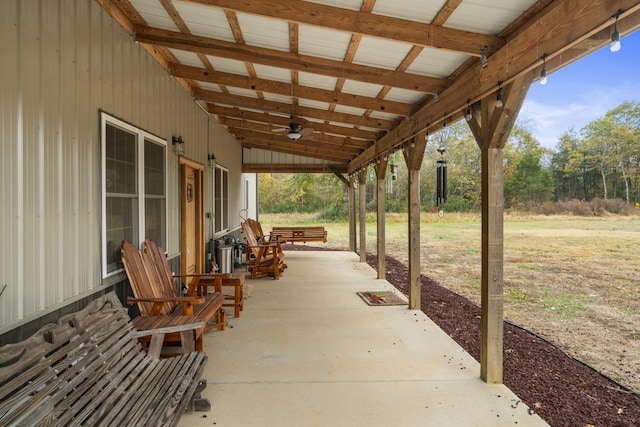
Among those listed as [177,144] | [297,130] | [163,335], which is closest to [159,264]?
[163,335]

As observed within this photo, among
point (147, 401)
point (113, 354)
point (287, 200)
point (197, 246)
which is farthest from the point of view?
point (287, 200)

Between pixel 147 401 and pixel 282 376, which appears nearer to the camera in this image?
pixel 147 401

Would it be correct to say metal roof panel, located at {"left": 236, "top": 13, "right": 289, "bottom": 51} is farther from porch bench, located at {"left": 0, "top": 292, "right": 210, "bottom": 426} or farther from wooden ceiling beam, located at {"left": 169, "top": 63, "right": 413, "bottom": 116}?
porch bench, located at {"left": 0, "top": 292, "right": 210, "bottom": 426}

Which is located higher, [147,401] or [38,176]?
[38,176]

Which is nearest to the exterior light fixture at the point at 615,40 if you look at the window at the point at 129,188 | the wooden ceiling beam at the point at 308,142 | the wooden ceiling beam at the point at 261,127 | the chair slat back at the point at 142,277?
the window at the point at 129,188

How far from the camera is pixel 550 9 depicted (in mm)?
2111

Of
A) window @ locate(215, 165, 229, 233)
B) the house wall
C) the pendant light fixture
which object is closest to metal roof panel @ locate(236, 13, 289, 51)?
the house wall

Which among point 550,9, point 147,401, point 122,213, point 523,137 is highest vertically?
point 523,137

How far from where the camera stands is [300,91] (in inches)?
187

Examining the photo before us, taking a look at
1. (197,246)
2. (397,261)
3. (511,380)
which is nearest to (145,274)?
(197,246)

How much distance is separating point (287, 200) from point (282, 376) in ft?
65.3

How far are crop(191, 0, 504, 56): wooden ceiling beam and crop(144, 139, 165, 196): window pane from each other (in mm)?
1670

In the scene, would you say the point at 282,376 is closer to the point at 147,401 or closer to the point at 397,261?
the point at 147,401

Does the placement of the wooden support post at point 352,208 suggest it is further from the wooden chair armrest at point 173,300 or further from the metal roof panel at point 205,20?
the wooden chair armrest at point 173,300
